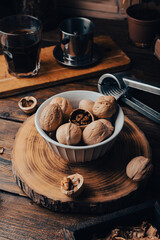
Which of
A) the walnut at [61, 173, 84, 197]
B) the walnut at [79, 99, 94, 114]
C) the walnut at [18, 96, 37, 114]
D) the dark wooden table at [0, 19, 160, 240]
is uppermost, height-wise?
the walnut at [79, 99, 94, 114]

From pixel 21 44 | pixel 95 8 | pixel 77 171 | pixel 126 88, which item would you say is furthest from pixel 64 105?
pixel 95 8

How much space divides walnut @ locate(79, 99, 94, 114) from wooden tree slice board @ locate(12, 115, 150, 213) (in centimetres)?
13

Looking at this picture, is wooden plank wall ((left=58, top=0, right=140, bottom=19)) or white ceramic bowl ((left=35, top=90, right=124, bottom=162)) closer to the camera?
white ceramic bowl ((left=35, top=90, right=124, bottom=162))

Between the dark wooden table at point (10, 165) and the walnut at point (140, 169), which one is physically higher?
the walnut at point (140, 169)

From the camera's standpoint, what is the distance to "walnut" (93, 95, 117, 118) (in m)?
0.76

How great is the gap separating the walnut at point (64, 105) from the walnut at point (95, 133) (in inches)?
3.5

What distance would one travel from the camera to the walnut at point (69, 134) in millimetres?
697

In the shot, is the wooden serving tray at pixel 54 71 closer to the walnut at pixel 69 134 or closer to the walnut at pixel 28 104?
the walnut at pixel 28 104

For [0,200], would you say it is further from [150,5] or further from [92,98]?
[150,5]

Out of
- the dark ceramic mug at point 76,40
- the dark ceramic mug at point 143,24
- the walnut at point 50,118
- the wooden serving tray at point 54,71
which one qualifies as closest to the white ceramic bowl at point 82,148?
the walnut at point 50,118

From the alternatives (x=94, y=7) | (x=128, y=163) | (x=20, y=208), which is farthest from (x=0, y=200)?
(x=94, y=7)

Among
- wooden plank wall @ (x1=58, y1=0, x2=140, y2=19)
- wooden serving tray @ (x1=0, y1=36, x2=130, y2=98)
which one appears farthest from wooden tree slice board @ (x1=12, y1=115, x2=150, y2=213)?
wooden plank wall @ (x1=58, y1=0, x2=140, y2=19)

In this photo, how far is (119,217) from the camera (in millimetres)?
621

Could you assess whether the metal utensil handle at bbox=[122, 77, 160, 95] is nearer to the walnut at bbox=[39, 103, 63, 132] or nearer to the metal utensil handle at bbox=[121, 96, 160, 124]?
the metal utensil handle at bbox=[121, 96, 160, 124]
